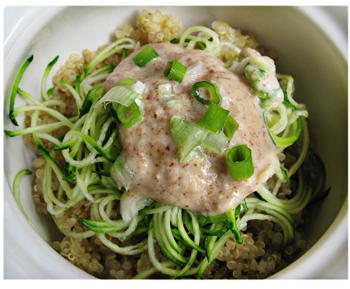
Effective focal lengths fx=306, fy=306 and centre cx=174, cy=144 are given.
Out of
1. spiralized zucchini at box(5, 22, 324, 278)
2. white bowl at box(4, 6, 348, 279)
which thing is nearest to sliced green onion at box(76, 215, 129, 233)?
spiralized zucchini at box(5, 22, 324, 278)

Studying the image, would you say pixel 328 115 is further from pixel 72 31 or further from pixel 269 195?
pixel 72 31

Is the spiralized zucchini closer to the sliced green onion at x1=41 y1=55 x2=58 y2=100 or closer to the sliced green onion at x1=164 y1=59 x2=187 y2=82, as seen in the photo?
the sliced green onion at x1=41 y1=55 x2=58 y2=100

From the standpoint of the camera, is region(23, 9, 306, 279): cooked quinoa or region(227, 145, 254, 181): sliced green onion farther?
region(23, 9, 306, 279): cooked quinoa

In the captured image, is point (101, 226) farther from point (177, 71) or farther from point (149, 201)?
point (177, 71)

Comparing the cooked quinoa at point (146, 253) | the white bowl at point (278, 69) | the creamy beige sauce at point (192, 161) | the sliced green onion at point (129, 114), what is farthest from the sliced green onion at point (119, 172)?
the white bowl at point (278, 69)

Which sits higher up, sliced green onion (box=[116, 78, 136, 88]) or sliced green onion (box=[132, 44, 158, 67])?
sliced green onion (box=[132, 44, 158, 67])

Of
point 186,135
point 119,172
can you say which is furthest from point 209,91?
point 119,172
